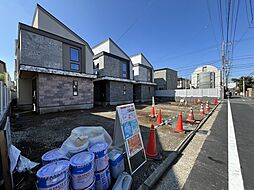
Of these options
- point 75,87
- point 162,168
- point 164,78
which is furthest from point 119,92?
point 164,78

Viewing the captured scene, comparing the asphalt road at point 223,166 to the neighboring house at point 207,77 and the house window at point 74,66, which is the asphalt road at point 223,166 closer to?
the house window at point 74,66

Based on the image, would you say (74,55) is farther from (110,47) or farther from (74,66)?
(110,47)

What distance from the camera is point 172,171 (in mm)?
2467

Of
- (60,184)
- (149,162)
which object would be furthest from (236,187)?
(60,184)

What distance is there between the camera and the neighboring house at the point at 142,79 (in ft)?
61.9

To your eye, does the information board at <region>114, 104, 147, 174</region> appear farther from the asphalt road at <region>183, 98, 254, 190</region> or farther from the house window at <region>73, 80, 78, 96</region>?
the house window at <region>73, 80, 78, 96</region>

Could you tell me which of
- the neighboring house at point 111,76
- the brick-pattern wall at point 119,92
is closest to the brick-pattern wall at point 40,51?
the neighboring house at point 111,76

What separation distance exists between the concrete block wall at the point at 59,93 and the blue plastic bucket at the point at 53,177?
28.3ft

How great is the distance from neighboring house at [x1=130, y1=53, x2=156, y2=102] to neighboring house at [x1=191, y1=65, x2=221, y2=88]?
21.0 meters

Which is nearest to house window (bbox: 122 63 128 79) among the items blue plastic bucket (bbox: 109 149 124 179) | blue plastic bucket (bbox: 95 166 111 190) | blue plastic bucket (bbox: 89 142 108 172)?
blue plastic bucket (bbox: 109 149 124 179)

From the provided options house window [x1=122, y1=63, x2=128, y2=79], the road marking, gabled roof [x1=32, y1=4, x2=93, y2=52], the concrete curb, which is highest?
gabled roof [x1=32, y1=4, x2=93, y2=52]

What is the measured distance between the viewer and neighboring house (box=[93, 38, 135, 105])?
13516 mm

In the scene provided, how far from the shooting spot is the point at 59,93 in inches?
368

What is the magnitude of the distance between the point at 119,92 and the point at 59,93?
6947 mm
